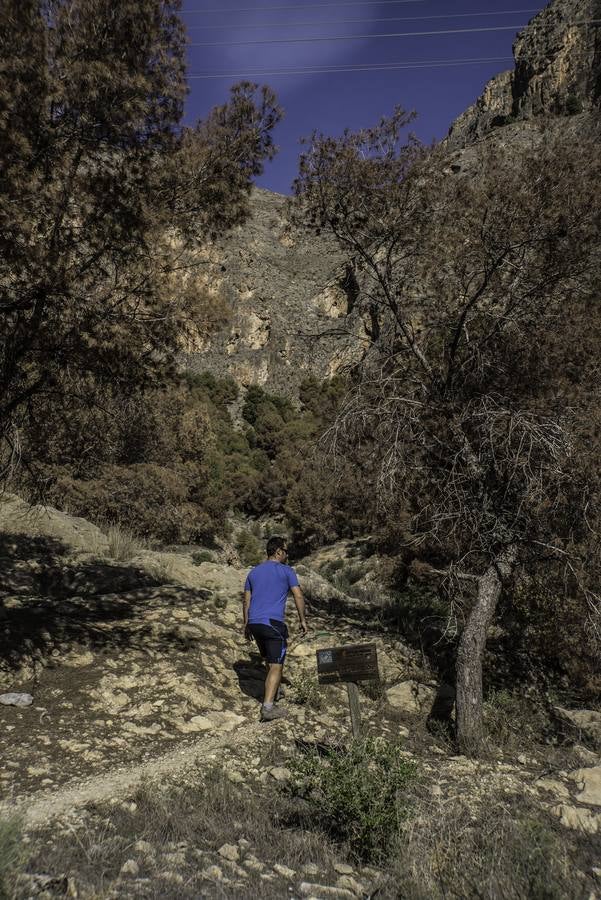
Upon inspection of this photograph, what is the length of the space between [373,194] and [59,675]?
6.26 meters

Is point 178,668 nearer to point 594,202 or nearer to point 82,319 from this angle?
point 82,319

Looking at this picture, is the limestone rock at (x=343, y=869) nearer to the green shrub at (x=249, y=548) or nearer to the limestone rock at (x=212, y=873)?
the limestone rock at (x=212, y=873)

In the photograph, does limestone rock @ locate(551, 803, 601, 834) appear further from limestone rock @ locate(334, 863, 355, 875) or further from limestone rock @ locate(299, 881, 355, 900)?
limestone rock @ locate(299, 881, 355, 900)

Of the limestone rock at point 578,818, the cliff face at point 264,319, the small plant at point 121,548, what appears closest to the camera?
the limestone rock at point 578,818

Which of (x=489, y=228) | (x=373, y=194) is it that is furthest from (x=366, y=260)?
(x=489, y=228)

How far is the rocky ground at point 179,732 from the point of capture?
3.48m

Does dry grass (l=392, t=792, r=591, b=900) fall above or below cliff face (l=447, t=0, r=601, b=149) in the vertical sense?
below

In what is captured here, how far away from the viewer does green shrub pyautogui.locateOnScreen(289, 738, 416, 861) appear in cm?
381

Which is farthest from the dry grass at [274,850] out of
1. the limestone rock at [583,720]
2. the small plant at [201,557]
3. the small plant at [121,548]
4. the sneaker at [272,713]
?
the small plant at [201,557]

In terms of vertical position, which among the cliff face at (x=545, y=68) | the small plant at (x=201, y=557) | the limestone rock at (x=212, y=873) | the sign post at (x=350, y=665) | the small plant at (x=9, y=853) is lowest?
the limestone rock at (x=212, y=873)

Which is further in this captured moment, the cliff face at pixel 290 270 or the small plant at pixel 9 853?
the cliff face at pixel 290 270

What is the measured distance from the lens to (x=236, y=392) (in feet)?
167

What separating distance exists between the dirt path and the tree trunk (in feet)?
6.73

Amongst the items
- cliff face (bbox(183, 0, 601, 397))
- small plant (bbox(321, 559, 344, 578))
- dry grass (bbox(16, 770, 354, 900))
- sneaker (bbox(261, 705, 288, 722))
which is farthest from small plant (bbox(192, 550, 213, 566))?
A: cliff face (bbox(183, 0, 601, 397))
